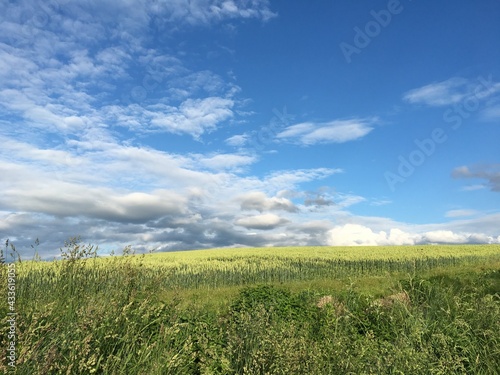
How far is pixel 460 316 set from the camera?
7203 millimetres

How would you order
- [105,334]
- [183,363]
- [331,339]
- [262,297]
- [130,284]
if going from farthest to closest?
1. [262,297]
2. [130,284]
3. [331,339]
4. [183,363]
5. [105,334]

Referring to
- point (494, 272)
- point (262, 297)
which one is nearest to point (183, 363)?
point (262, 297)

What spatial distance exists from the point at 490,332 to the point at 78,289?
638cm

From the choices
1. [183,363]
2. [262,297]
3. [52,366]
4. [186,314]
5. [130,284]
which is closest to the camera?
[52,366]

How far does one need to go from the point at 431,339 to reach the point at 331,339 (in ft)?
6.30

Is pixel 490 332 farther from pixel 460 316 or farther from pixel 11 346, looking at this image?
pixel 11 346

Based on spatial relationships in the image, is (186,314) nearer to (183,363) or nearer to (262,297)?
(183,363)

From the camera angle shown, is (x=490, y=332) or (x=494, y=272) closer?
(x=490, y=332)

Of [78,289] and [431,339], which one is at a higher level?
[78,289]

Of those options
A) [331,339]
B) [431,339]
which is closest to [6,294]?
[331,339]

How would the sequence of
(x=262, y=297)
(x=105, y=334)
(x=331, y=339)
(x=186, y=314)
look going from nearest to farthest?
(x=105, y=334), (x=331, y=339), (x=186, y=314), (x=262, y=297)

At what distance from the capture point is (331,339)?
6074mm

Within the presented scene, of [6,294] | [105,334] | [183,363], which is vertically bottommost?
[183,363]

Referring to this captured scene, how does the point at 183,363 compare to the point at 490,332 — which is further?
the point at 490,332
